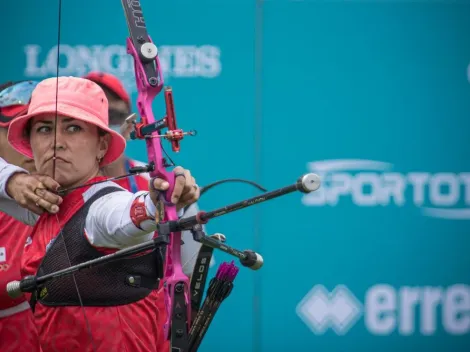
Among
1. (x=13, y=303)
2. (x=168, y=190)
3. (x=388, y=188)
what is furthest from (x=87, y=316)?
(x=388, y=188)

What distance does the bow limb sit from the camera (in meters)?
A: 1.76

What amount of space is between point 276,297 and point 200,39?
2.64ft

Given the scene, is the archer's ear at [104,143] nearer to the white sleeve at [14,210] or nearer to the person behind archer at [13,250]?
the white sleeve at [14,210]

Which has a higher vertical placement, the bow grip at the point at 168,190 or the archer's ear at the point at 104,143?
the archer's ear at the point at 104,143

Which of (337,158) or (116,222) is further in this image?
(337,158)

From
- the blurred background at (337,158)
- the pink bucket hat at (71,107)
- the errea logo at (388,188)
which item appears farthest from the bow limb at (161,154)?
the errea logo at (388,188)

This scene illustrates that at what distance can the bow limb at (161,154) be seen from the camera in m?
1.76

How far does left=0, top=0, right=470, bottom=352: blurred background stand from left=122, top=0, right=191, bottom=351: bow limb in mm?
1113

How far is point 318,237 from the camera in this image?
3.09 m

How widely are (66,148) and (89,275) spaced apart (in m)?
0.25

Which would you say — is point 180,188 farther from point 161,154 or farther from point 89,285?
point 89,285

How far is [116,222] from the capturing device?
1.83 meters

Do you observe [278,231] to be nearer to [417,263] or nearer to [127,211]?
[417,263]

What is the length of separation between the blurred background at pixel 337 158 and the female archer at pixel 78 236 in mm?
1012
